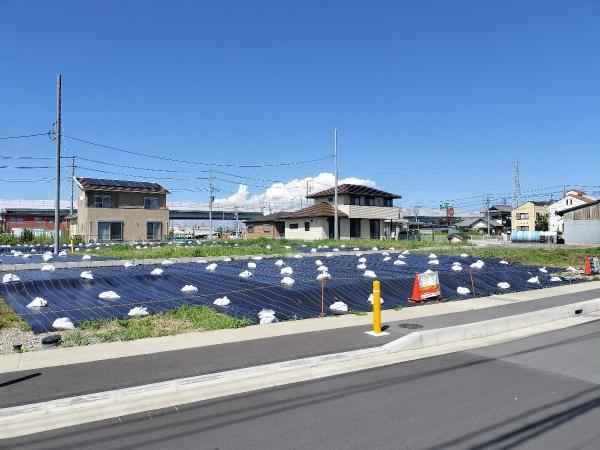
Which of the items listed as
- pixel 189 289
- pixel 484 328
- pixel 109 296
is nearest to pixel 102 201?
pixel 189 289

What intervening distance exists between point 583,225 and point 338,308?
150ft

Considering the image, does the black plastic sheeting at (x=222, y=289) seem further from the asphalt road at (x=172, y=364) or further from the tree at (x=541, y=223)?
the tree at (x=541, y=223)

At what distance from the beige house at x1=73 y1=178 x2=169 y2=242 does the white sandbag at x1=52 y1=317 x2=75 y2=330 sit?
37529 mm

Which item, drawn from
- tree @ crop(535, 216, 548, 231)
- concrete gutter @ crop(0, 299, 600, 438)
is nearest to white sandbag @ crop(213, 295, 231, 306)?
concrete gutter @ crop(0, 299, 600, 438)

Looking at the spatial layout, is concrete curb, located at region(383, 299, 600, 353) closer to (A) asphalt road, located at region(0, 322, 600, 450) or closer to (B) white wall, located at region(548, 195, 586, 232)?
(A) asphalt road, located at region(0, 322, 600, 450)

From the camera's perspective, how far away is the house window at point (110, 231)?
148 feet

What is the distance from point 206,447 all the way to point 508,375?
14.3 ft

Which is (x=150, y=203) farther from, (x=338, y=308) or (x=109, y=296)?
(x=338, y=308)

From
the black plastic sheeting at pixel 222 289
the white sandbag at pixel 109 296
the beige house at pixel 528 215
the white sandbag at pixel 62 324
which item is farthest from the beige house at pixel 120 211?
the beige house at pixel 528 215

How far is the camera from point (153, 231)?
160 ft

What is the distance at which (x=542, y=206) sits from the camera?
268 feet

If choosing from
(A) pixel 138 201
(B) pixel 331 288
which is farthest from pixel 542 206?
(B) pixel 331 288

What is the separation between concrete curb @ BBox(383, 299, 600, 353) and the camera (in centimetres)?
809

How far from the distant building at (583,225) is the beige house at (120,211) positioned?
42.4m
